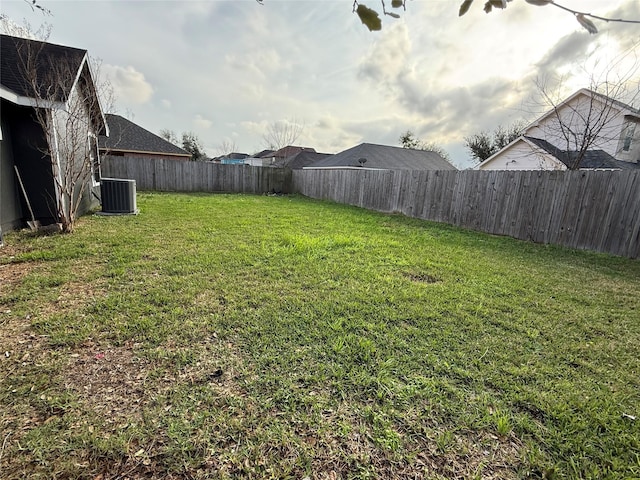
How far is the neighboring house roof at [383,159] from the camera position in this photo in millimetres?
18938

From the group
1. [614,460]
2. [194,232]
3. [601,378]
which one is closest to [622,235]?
[601,378]

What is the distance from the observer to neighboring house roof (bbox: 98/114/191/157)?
55.9ft

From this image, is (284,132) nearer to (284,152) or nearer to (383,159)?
(284,152)

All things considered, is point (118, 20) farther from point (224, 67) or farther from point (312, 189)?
point (312, 189)

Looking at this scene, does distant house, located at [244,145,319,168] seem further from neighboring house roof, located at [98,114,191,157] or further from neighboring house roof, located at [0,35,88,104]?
neighboring house roof, located at [0,35,88,104]

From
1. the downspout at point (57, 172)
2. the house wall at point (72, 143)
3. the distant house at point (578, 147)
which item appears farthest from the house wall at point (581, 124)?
the downspout at point (57, 172)

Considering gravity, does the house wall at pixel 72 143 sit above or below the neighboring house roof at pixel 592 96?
below

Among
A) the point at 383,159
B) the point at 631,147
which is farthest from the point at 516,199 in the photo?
the point at 383,159

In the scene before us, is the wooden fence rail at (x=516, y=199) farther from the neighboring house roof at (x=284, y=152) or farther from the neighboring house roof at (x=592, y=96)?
the neighboring house roof at (x=284, y=152)

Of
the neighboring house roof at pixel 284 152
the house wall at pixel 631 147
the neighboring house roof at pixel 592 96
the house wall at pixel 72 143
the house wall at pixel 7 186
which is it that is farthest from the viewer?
the neighboring house roof at pixel 284 152

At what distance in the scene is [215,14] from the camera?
361cm

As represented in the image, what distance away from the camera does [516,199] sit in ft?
23.0

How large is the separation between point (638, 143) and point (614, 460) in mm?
19595

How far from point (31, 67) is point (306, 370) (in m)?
6.71
